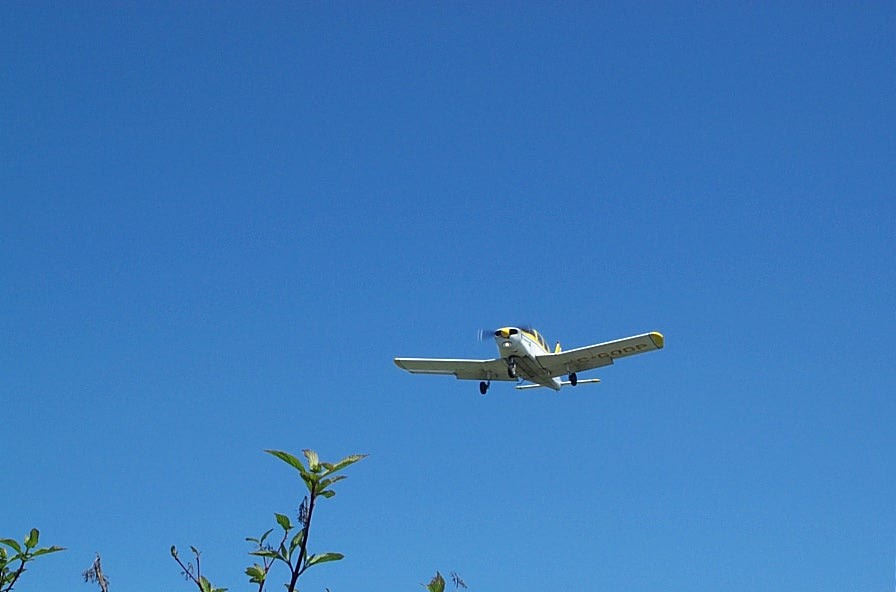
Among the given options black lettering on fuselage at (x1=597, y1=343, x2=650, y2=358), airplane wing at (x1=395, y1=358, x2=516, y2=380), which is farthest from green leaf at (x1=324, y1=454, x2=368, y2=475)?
black lettering on fuselage at (x1=597, y1=343, x2=650, y2=358)

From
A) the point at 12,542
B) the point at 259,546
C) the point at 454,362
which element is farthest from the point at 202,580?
the point at 454,362

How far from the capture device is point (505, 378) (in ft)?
171

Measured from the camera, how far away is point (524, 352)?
49.7 m

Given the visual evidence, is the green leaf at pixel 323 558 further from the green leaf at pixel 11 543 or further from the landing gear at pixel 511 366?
the landing gear at pixel 511 366

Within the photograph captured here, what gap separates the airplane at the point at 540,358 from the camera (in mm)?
49594

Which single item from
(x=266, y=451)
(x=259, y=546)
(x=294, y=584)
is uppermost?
(x=266, y=451)

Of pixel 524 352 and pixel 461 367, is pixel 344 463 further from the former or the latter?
pixel 461 367

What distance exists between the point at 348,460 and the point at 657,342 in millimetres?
47154

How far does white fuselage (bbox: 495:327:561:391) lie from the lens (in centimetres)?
4926

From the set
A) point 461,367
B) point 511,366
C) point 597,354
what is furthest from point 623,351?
point 461,367

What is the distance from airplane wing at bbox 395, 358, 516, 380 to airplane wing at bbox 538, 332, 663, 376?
2.48m

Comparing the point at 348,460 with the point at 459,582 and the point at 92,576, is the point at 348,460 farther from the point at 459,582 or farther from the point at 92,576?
the point at 92,576

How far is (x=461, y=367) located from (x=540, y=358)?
5.86m

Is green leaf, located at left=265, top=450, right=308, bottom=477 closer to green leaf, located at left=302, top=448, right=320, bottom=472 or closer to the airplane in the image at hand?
green leaf, located at left=302, top=448, right=320, bottom=472
